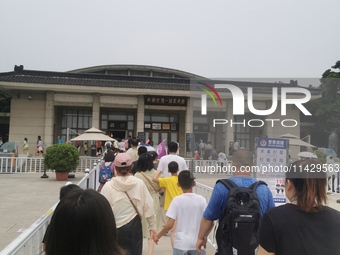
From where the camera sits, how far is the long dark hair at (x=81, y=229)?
53.4 inches

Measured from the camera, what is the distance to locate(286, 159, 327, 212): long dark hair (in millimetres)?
2062

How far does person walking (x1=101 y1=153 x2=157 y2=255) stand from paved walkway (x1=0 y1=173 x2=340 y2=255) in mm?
1456

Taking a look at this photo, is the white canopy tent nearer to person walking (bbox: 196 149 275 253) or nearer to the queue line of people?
the queue line of people

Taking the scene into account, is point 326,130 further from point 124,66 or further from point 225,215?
point 124,66

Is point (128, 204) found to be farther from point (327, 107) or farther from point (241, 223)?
point (327, 107)

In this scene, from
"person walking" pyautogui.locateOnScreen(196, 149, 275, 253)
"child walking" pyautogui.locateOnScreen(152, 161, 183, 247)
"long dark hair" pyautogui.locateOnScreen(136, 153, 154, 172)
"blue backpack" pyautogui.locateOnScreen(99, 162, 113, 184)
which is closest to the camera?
"person walking" pyautogui.locateOnScreen(196, 149, 275, 253)

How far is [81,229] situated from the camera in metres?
1.36

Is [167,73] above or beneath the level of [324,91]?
above

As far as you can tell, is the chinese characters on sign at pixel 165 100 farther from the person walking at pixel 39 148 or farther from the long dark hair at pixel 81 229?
the long dark hair at pixel 81 229

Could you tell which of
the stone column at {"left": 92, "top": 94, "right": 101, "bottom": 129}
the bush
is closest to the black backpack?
the bush

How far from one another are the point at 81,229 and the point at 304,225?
137cm

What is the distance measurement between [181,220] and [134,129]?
21750mm

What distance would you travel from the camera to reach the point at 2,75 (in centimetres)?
2255

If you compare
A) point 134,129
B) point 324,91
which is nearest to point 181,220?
point 324,91
